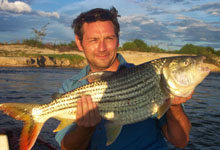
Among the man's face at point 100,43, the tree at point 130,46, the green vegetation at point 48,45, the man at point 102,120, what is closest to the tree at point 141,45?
the tree at point 130,46

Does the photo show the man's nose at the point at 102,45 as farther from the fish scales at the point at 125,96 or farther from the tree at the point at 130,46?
the tree at the point at 130,46

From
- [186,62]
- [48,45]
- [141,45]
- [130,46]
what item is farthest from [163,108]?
[141,45]

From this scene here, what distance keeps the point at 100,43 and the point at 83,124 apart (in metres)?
1.45

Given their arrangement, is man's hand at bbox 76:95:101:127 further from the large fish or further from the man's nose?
the man's nose

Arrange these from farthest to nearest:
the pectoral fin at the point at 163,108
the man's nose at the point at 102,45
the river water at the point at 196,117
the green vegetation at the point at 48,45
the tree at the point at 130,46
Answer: the tree at the point at 130,46 < the green vegetation at the point at 48,45 < the river water at the point at 196,117 < the man's nose at the point at 102,45 < the pectoral fin at the point at 163,108

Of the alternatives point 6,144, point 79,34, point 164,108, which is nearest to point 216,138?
point 164,108

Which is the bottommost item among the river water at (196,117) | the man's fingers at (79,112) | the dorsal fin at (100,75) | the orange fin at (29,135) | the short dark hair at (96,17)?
the river water at (196,117)

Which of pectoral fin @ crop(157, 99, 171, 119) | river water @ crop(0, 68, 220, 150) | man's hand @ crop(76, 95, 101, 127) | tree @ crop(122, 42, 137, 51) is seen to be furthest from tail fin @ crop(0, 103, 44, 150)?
tree @ crop(122, 42, 137, 51)

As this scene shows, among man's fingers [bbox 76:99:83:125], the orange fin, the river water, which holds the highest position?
man's fingers [bbox 76:99:83:125]

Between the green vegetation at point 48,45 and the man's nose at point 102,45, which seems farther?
the green vegetation at point 48,45

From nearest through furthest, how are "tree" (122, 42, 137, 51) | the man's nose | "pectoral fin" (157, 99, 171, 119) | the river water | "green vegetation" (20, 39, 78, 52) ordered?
"pectoral fin" (157, 99, 171, 119), the man's nose, the river water, "green vegetation" (20, 39, 78, 52), "tree" (122, 42, 137, 51)

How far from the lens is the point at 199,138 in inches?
252

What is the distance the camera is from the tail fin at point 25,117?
9.75 feet

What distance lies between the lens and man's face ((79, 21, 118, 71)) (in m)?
3.69
